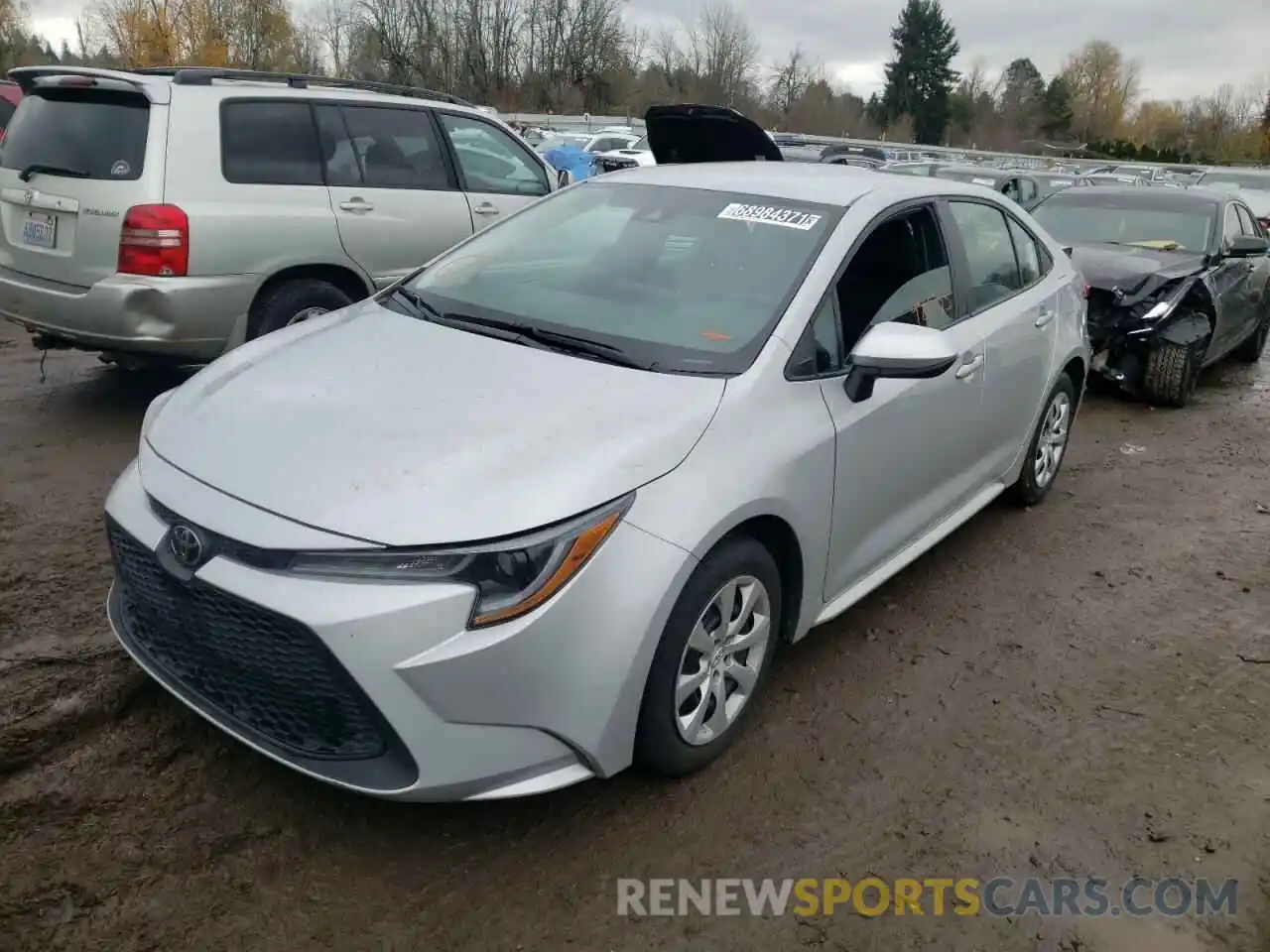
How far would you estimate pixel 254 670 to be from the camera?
2.33 m

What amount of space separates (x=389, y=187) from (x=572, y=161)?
15151 mm

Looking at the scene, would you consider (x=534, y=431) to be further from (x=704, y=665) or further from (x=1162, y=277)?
(x=1162, y=277)

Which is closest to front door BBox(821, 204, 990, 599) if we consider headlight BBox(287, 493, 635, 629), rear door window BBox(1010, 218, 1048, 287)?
rear door window BBox(1010, 218, 1048, 287)

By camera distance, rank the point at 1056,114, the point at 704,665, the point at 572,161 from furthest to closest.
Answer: the point at 1056,114
the point at 572,161
the point at 704,665

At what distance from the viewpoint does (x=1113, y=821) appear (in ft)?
9.30

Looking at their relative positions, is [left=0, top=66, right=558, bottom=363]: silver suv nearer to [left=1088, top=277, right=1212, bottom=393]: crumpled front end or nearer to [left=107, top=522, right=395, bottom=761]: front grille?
[left=107, top=522, right=395, bottom=761]: front grille

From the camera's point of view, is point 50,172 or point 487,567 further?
point 50,172

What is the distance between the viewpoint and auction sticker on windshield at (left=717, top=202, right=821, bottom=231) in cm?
340

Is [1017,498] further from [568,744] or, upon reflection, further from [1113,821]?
[568,744]

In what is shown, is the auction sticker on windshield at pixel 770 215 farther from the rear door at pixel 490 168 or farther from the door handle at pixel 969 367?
the rear door at pixel 490 168

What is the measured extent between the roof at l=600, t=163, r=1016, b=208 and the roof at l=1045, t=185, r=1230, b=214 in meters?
5.16

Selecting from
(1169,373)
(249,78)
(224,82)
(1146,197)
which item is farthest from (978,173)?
(224,82)

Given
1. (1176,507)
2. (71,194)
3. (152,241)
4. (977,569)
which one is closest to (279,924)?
(977,569)

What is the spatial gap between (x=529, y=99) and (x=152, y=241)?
58.9 metres
